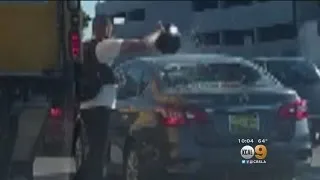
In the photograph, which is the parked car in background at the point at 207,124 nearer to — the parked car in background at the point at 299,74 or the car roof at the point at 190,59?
the car roof at the point at 190,59

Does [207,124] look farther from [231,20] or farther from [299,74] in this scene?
[231,20]

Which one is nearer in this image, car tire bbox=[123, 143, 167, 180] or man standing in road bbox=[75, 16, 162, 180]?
car tire bbox=[123, 143, 167, 180]

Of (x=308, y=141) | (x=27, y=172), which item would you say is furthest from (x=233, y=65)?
(x=27, y=172)

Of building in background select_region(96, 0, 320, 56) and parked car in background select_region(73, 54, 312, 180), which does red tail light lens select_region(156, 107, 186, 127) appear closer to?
parked car in background select_region(73, 54, 312, 180)

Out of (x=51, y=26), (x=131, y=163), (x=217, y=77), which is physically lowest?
(x=131, y=163)

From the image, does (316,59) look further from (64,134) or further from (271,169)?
(64,134)

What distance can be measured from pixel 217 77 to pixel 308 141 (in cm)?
113

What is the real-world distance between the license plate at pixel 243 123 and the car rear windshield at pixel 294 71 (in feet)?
14.4

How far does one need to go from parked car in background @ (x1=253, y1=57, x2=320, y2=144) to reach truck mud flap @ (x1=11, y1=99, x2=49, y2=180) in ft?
15.1

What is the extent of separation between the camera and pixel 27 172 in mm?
8086

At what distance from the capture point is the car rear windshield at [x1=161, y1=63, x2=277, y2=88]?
28.8ft

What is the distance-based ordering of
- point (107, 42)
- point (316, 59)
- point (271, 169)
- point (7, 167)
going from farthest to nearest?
point (316, 59)
point (107, 42)
point (271, 169)
point (7, 167)

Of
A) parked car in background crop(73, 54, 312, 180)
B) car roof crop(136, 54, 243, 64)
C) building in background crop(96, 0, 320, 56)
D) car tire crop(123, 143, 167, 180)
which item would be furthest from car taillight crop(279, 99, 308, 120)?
building in background crop(96, 0, 320, 56)

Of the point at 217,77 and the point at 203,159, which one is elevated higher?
the point at 217,77
